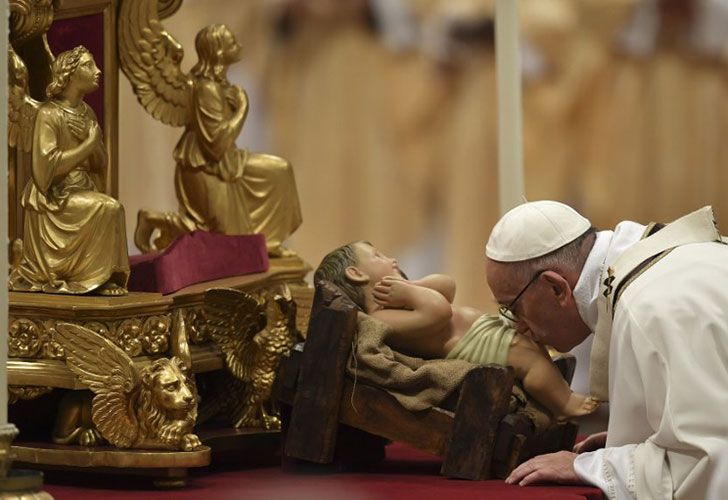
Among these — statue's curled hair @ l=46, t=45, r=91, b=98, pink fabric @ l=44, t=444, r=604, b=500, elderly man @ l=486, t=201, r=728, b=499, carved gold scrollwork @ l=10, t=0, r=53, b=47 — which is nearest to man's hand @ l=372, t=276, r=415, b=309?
elderly man @ l=486, t=201, r=728, b=499

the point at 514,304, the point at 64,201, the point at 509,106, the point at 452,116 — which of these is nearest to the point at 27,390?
the point at 64,201

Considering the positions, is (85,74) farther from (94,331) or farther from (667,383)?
(667,383)

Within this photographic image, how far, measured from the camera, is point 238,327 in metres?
2.78

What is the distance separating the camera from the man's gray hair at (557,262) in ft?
8.63

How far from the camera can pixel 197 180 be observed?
10.3 feet

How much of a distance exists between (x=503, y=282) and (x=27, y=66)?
0.93m

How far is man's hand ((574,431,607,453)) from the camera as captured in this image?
8.91ft

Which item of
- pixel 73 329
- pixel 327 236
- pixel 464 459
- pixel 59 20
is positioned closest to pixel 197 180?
pixel 59 20

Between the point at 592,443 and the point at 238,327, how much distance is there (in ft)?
2.03

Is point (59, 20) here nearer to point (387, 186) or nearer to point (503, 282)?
point (503, 282)

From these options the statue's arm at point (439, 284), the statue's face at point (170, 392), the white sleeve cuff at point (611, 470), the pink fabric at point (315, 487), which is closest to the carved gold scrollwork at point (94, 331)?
the statue's face at point (170, 392)

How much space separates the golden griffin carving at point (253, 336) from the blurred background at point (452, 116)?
1955 millimetres

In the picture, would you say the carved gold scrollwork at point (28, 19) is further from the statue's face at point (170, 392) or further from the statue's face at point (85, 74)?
the statue's face at point (170, 392)

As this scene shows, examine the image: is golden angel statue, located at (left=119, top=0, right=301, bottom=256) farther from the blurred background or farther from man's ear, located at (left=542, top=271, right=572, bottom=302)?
the blurred background
